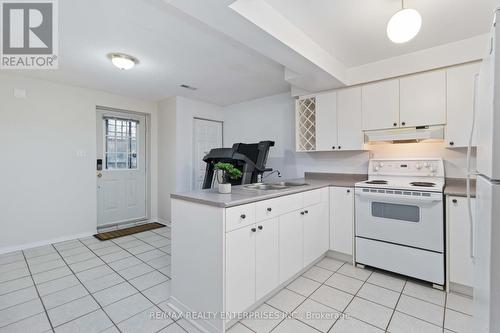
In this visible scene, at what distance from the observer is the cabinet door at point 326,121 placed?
10.2 feet

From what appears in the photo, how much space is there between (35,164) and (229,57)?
311 cm

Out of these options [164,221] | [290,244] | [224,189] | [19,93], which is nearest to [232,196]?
[224,189]

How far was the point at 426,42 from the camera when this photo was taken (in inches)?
91.0

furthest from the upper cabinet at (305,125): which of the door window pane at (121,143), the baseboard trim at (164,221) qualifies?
the door window pane at (121,143)

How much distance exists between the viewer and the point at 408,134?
249 centimetres

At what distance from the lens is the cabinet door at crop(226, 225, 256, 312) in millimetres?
1572

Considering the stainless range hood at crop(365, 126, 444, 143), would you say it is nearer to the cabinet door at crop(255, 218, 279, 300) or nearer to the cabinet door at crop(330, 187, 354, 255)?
the cabinet door at crop(330, 187, 354, 255)

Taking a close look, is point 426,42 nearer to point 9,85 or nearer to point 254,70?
point 254,70

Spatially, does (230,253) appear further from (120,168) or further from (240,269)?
(120,168)

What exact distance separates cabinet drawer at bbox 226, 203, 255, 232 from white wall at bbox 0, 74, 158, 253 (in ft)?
10.9

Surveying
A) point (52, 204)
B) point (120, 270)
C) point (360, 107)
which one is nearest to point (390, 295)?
point (360, 107)

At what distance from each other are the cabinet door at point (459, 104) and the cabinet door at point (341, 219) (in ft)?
3.72

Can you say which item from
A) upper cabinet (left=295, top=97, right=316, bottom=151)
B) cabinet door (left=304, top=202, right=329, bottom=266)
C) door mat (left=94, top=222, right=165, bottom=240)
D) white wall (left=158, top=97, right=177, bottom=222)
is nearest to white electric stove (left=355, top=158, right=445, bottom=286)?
cabinet door (left=304, top=202, right=329, bottom=266)

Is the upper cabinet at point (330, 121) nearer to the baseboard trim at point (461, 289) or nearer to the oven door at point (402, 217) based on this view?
the oven door at point (402, 217)
